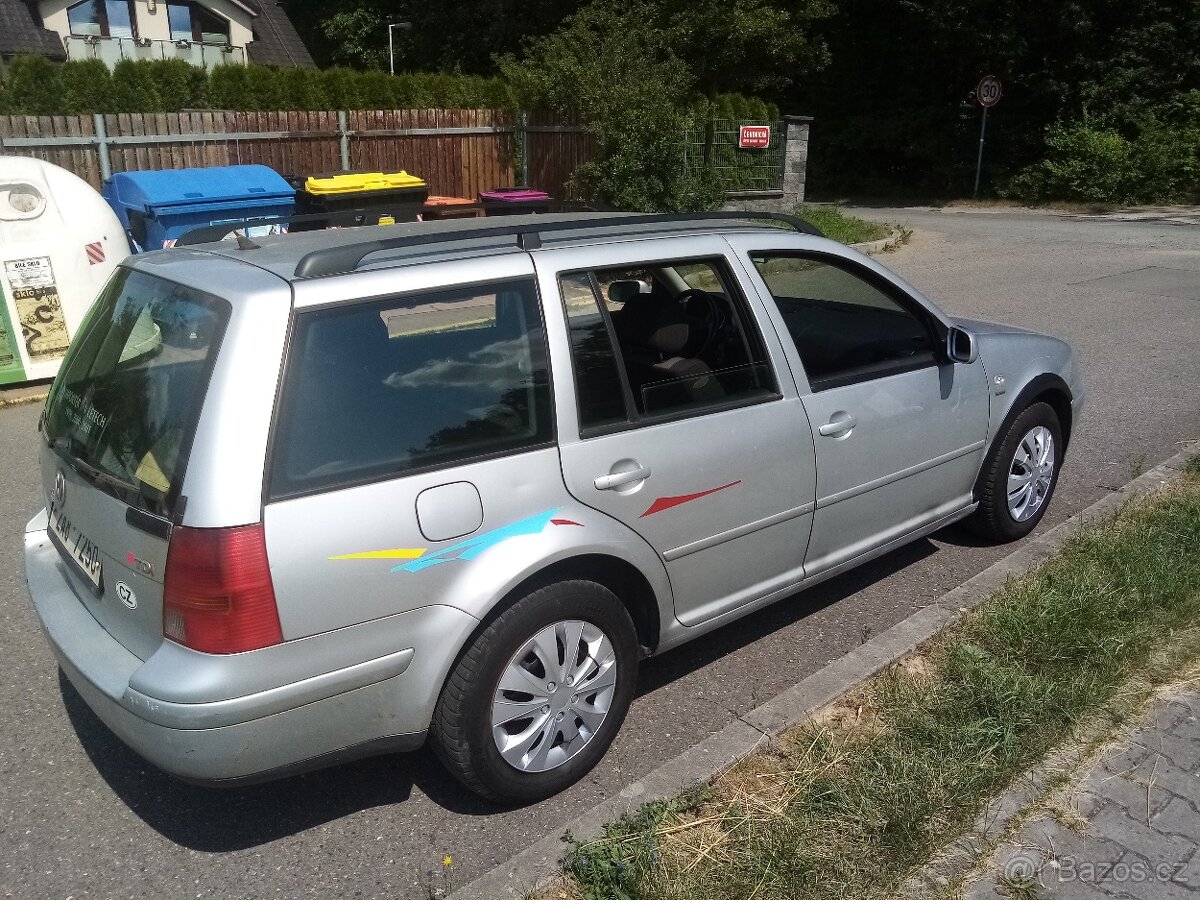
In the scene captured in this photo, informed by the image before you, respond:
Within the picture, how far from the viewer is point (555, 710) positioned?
3.09 metres

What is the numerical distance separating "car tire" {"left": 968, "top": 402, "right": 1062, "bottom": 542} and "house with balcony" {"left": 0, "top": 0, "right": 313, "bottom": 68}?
1238 inches

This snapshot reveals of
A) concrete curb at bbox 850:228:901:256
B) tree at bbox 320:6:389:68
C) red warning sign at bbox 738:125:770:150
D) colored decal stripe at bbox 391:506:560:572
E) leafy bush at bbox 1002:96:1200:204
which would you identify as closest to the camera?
colored decal stripe at bbox 391:506:560:572

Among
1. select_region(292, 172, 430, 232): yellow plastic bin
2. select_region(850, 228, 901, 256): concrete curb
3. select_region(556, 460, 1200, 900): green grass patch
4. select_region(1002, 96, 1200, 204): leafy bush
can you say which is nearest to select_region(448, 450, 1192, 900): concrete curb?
select_region(556, 460, 1200, 900): green grass patch

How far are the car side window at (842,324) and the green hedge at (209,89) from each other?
409 inches

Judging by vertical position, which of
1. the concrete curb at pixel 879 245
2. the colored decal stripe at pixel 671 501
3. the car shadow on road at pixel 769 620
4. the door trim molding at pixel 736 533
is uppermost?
the colored decal stripe at pixel 671 501

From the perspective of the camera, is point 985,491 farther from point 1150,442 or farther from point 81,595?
point 81,595

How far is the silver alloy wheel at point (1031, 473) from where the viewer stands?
15.8ft

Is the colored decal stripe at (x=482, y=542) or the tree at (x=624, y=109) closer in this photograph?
the colored decal stripe at (x=482, y=542)

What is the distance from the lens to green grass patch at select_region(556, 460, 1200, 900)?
2.71m

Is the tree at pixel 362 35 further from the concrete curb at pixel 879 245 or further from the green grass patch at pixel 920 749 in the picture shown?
the green grass patch at pixel 920 749

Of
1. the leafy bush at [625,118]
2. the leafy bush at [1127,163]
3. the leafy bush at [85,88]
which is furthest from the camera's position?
the leafy bush at [1127,163]

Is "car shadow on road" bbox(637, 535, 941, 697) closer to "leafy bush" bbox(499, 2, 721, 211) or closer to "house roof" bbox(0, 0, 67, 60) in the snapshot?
"leafy bush" bbox(499, 2, 721, 211)

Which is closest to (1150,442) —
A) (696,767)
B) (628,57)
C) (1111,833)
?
(1111,833)

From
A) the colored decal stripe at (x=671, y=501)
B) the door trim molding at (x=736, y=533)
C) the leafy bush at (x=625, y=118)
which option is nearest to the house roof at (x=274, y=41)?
the leafy bush at (x=625, y=118)
